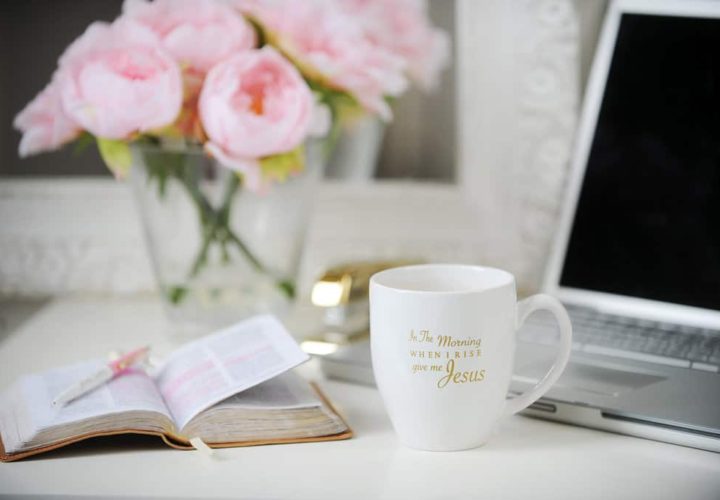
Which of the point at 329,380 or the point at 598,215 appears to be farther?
the point at 598,215

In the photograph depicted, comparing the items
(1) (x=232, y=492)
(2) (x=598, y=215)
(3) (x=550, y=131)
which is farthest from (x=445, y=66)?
(1) (x=232, y=492)

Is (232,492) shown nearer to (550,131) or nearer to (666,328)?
(666,328)

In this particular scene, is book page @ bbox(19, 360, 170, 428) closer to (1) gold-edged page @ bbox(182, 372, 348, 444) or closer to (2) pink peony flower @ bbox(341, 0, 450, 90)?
(1) gold-edged page @ bbox(182, 372, 348, 444)

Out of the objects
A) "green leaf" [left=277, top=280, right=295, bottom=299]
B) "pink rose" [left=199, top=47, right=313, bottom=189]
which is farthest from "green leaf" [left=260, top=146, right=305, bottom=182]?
"green leaf" [left=277, top=280, right=295, bottom=299]

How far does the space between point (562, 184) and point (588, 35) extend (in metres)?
0.17

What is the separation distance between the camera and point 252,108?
75 cm

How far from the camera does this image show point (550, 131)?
3.21 feet

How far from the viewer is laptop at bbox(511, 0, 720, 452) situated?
755 millimetres

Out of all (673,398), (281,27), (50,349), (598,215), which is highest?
(281,27)

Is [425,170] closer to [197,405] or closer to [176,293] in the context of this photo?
[176,293]

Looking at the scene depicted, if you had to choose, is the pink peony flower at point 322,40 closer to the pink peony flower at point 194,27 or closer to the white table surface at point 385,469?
the pink peony flower at point 194,27

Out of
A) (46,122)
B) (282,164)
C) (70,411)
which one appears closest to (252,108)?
(282,164)

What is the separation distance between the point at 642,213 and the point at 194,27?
0.47 metres

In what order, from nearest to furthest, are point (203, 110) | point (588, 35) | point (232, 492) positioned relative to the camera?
point (232, 492) → point (203, 110) → point (588, 35)
